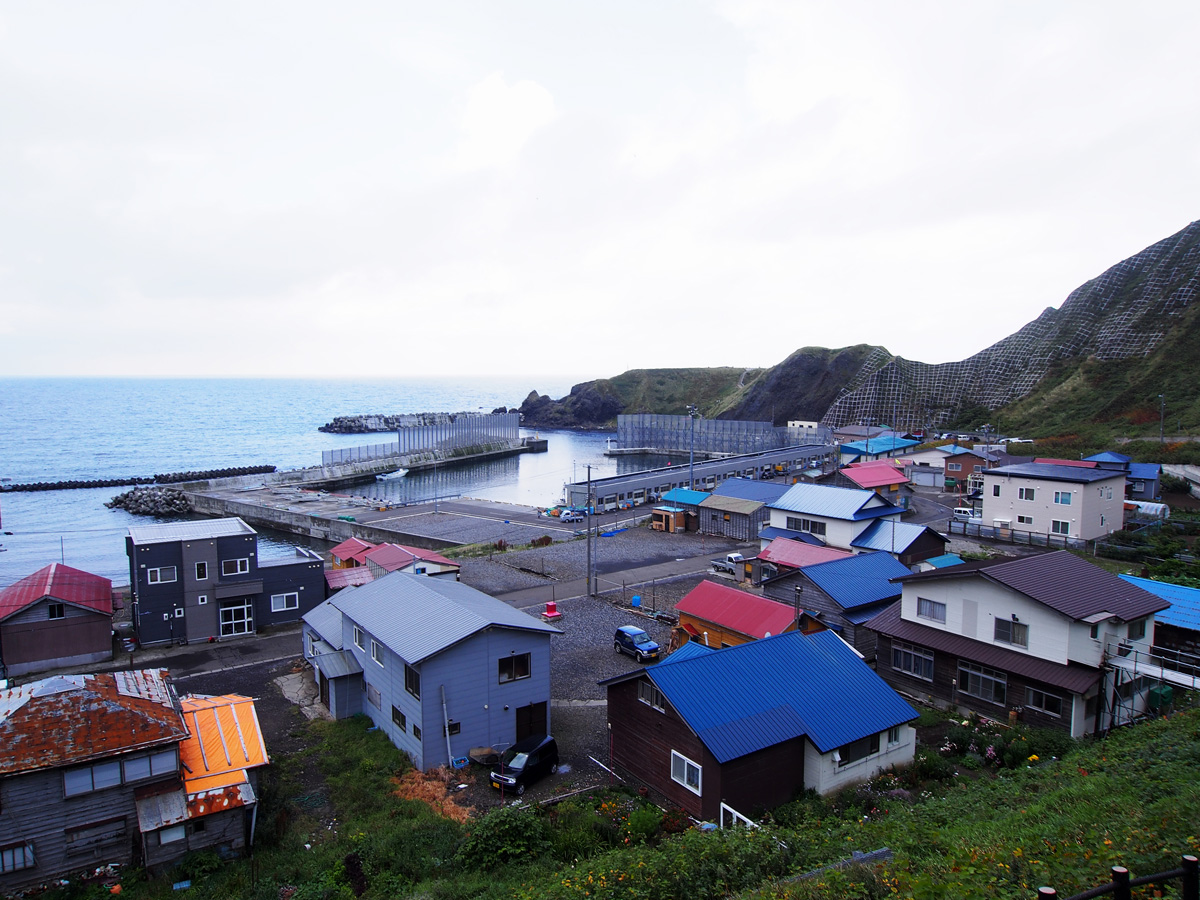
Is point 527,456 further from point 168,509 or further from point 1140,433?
point 1140,433

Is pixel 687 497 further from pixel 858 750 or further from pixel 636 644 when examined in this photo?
pixel 858 750

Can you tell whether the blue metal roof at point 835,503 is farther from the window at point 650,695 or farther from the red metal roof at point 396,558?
the window at point 650,695

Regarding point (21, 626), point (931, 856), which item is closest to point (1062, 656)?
point (931, 856)

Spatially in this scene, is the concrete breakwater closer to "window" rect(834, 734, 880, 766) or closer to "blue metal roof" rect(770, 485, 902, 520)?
"blue metal roof" rect(770, 485, 902, 520)

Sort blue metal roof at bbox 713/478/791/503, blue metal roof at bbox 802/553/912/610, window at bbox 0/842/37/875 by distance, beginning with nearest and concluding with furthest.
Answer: window at bbox 0/842/37/875 → blue metal roof at bbox 802/553/912/610 → blue metal roof at bbox 713/478/791/503

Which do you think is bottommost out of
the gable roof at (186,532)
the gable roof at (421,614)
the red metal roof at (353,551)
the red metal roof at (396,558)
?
the red metal roof at (353,551)

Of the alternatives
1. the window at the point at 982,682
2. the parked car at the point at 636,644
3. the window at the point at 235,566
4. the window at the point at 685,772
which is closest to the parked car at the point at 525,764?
the window at the point at 685,772

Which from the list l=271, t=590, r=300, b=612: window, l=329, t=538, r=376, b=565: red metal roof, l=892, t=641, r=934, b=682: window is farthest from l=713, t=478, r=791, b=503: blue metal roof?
l=271, t=590, r=300, b=612: window
